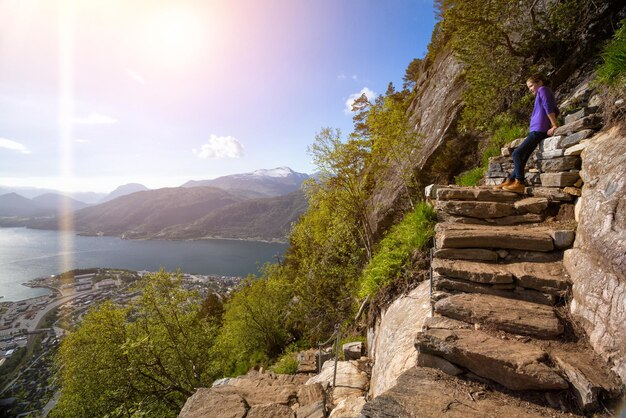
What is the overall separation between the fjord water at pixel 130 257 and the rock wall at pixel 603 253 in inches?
3255

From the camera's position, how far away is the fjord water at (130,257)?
103m

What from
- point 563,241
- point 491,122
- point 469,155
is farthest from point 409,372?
point 469,155

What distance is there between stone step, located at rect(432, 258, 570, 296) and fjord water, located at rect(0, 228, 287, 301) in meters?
81.5

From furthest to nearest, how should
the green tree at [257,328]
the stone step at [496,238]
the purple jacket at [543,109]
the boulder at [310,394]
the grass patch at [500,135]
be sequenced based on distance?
the green tree at [257,328]
the grass patch at [500,135]
the purple jacket at [543,109]
the boulder at [310,394]
the stone step at [496,238]

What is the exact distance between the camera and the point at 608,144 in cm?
454

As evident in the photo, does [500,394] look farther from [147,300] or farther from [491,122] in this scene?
[147,300]

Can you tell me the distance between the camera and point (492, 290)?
4.43 m

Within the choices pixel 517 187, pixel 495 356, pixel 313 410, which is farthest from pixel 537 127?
pixel 313 410

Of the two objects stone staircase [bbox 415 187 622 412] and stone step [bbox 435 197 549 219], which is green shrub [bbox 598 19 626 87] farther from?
stone step [bbox 435 197 549 219]

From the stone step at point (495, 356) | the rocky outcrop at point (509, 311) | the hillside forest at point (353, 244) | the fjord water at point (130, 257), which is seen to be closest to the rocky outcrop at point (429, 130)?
the hillside forest at point (353, 244)

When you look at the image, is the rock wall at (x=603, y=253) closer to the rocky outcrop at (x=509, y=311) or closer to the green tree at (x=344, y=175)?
the rocky outcrop at (x=509, y=311)

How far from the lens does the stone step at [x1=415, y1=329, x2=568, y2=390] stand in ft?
9.65

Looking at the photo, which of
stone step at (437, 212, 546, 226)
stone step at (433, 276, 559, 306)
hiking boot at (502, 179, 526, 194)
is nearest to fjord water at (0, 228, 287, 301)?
stone step at (437, 212, 546, 226)

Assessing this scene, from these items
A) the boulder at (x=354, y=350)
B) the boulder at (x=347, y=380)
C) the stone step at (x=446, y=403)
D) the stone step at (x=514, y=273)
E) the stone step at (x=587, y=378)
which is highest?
the stone step at (x=514, y=273)
